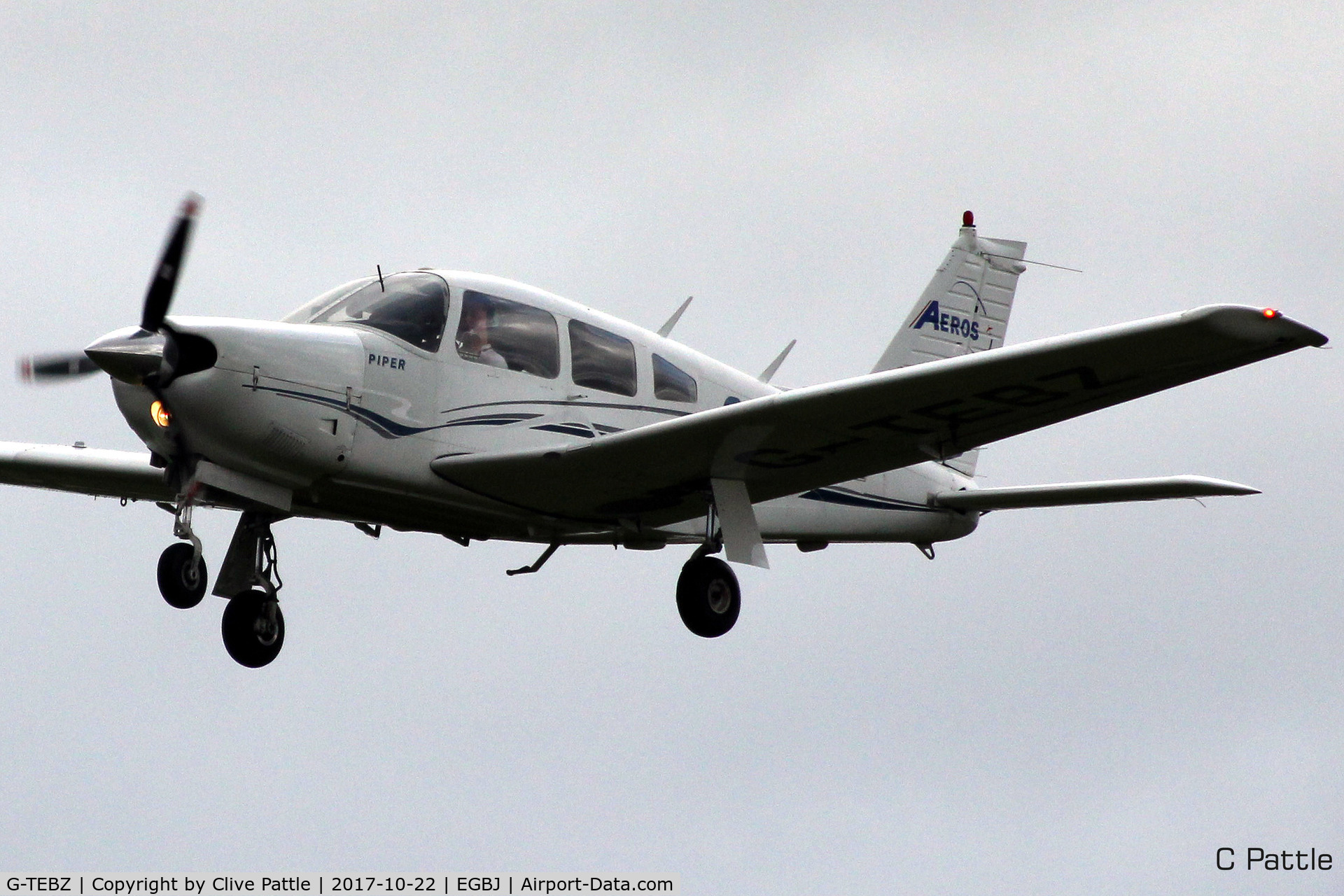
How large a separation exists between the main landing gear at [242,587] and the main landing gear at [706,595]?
3230mm

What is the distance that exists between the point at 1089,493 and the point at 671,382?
12.4 ft

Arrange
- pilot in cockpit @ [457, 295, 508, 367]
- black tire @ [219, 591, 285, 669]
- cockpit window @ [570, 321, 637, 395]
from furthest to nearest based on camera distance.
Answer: cockpit window @ [570, 321, 637, 395]
black tire @ [219, 591, 285, 669]
pilot in cockpit @ [457, 295, 508, 367]

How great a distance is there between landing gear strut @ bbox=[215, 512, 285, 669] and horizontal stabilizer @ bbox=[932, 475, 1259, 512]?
6.27 meters

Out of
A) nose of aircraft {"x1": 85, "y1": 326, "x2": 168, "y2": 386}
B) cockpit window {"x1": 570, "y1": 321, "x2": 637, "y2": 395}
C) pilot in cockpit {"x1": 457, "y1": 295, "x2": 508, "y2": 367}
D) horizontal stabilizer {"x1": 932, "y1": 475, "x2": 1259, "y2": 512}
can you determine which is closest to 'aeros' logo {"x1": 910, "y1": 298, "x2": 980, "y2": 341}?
horizontal stabilizer {"x1": 932, "y1": 475, "x2": 1259, "y2": 512}

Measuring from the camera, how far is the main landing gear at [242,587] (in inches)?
555

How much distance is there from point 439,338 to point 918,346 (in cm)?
622

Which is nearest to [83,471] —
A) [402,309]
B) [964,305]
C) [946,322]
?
[402,309]

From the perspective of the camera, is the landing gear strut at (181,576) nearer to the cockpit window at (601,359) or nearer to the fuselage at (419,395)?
the fuselage at (419,395)

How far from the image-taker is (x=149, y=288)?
12195 millimetres

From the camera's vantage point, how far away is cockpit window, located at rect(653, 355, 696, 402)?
49.1 feet

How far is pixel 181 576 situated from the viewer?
14.1 meters

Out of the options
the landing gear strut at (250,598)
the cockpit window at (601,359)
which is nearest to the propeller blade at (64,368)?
the landing gear strut at (250,598)

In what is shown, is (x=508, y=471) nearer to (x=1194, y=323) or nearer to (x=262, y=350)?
(x=262, y=350)

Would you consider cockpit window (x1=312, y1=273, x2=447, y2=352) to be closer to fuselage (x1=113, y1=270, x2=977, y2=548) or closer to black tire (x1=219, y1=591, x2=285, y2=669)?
fuselage (x1=113, y1=270, x2=977, y2=548)
